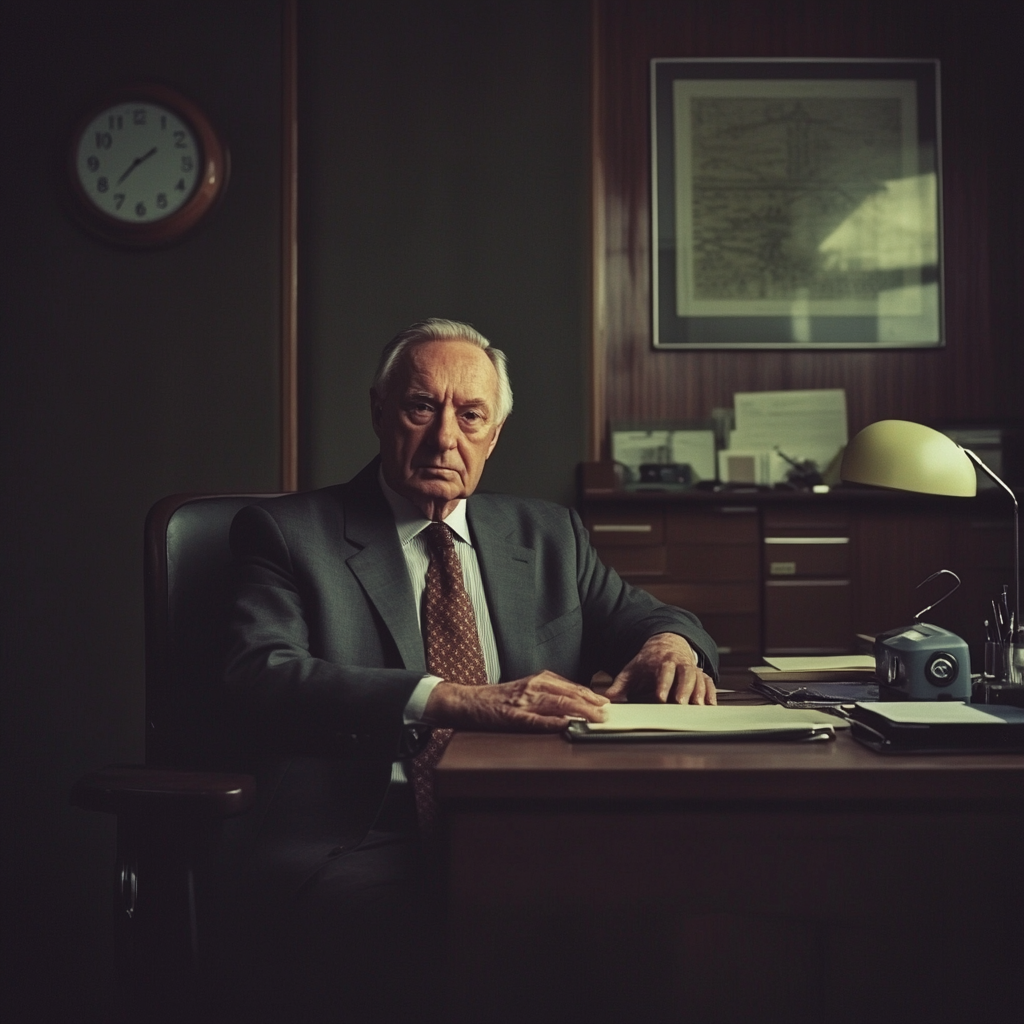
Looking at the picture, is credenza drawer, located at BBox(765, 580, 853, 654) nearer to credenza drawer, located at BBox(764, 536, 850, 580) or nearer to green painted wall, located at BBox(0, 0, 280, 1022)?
credenza drawer, located at BBox(764, 536, 850, 580)

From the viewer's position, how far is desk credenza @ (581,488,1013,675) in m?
3.06

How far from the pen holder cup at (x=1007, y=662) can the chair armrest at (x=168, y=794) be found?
105cm

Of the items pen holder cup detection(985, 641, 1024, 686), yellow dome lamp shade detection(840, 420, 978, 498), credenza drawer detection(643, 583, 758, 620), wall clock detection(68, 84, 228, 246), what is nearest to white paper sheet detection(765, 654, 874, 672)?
pen holder cup detection(985, 641, 1024, 686)

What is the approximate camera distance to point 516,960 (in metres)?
0.97

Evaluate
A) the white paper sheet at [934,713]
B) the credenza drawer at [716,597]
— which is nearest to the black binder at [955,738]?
the white paper sheet at [934,713]

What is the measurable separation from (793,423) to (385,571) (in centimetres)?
242

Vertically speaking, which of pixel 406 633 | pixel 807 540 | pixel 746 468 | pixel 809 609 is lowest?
pixel 809 609

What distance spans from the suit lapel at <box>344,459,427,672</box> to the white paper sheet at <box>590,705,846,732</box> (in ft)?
1.32

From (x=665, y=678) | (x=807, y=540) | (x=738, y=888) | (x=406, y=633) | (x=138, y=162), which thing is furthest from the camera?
(x=138, y=162)

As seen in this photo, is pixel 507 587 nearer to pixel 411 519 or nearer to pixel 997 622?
pixel 411 519

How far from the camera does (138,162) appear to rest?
3.23 meters

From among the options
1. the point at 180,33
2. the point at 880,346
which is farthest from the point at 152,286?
the point at 880,346

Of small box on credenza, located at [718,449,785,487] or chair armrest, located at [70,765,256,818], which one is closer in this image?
chair armrest, located at [70,765,256,818]

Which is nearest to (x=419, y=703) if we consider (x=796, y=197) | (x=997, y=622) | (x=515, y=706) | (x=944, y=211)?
(x=515, y=706)
